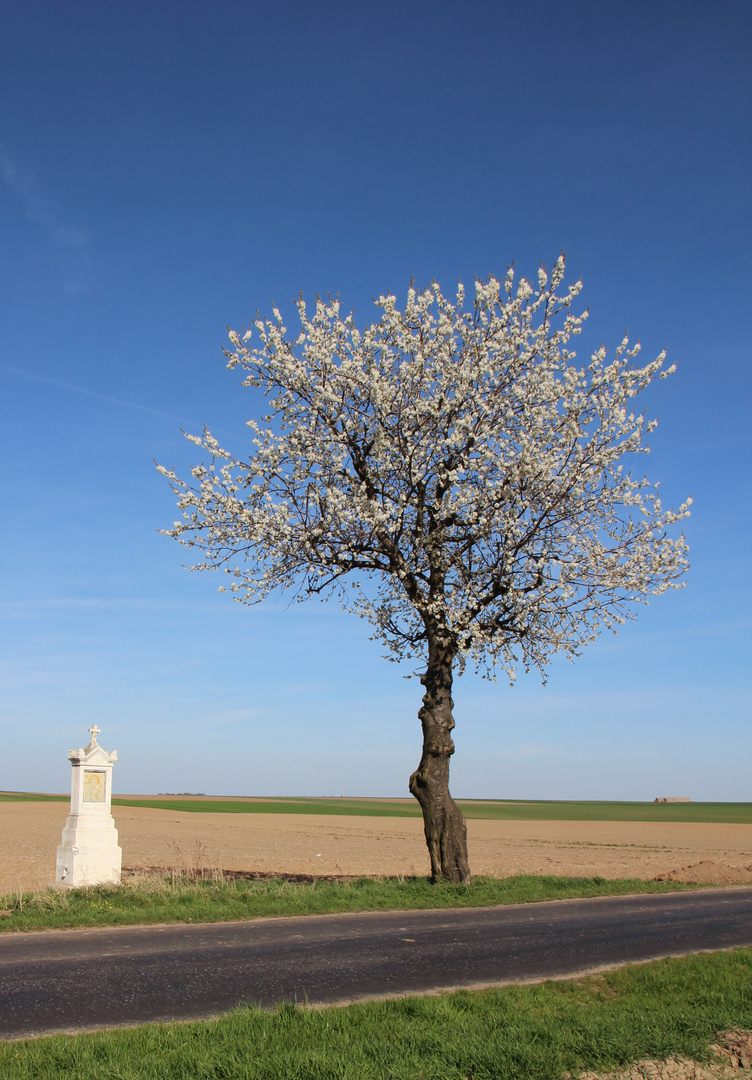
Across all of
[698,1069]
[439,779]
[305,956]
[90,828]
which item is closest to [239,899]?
[90,828]

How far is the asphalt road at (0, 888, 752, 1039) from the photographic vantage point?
8.48 meters

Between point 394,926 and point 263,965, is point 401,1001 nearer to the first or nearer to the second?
point 263,965

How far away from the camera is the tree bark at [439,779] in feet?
63.4

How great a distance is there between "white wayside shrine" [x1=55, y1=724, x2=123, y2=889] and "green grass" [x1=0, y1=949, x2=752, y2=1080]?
11.4 metres

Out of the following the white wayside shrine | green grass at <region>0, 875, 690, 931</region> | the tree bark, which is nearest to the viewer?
green grass at <region>0, 875, 690, 931</region>

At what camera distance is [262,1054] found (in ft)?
21.8

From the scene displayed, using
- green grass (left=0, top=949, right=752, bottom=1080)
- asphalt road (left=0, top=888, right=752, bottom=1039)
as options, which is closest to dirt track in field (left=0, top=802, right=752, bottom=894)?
asphalt road (left=0, top=888, right=752, bottom=1039)

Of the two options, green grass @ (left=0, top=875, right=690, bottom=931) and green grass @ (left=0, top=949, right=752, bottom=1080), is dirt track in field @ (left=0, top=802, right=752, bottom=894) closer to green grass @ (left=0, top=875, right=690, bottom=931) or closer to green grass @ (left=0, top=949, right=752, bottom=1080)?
green grass @ (left=0, top=875, right=690, bottom=931)

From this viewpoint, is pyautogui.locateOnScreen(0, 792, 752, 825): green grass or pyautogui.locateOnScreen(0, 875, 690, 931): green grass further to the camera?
pyautogui.locateOnScreen(0, 792, 752, 825): green grass

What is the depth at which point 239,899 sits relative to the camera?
16094mm

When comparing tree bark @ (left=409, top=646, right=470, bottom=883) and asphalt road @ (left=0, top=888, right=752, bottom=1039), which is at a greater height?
tree bark @ (left=409, top=646, right=470, bottom=883)

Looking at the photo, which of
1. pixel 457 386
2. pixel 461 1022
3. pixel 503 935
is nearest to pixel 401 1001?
pixel 461 1022

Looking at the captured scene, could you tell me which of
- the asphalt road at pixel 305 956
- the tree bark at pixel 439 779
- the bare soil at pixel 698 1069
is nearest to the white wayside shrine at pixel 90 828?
the asphalt road at pixel 305 956

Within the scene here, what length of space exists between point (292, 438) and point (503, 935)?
1133 centimetres
